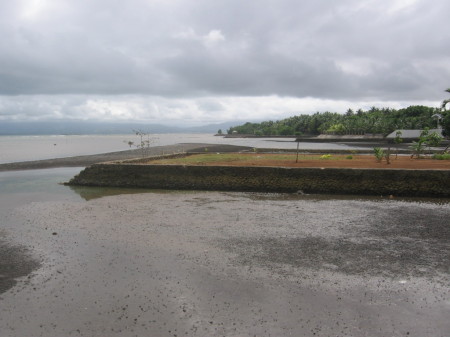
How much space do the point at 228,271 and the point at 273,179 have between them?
1262 cm

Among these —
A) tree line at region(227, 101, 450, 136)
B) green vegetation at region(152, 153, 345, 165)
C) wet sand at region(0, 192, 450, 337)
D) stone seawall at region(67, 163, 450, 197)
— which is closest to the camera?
wet sand at region(0, 192, 450, 337)

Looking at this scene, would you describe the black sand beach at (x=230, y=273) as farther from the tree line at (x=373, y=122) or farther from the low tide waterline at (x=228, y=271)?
the tree line at (x=373, y=122)

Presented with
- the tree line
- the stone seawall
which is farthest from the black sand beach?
the tree line

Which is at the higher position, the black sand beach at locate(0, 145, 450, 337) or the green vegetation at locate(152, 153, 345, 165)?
the green vegetation at locate(152, 153, 345, 165)

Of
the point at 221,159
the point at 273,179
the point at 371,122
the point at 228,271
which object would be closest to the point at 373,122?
the point at 371,122

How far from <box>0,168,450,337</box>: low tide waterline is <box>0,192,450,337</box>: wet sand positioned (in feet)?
0.11

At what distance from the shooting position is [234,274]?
9195 millimetres

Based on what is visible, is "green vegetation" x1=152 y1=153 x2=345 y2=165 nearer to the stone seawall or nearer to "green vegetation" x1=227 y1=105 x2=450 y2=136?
the stone seawall

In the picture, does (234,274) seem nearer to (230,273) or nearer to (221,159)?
(230,273)

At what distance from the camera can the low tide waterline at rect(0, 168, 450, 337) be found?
700 centimetres

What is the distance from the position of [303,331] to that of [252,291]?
176cm

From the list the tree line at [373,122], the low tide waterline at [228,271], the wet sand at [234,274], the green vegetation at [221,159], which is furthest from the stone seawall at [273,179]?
the tree line at [373,122]

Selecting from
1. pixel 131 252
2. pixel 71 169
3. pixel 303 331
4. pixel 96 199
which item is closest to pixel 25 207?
pixel 96 199

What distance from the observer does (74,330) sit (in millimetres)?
6816
